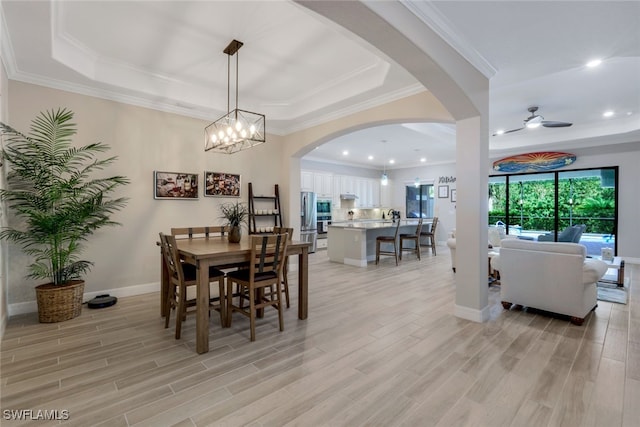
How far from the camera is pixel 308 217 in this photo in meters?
7.71

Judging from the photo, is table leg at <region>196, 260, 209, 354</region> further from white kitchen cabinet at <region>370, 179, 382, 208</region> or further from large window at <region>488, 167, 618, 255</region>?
white kitchen cabinet at <region>370, 179, 382, 208</region>

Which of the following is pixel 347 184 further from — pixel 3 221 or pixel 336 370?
pixel 3 221

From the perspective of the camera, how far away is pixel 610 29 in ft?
8.12

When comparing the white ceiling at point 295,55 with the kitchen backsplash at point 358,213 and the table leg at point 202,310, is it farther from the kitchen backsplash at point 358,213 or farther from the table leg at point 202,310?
the kitchen backsplash at point 358,213

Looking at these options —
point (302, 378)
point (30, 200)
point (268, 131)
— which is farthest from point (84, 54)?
point (302, 378)

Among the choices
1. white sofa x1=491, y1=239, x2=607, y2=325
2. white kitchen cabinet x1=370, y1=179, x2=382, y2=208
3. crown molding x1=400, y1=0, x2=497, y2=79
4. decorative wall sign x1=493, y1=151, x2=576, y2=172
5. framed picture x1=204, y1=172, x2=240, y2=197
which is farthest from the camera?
white kitchen cabinet x1=370, y1=179, x2=382, y2=208

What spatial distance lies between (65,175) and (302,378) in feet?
12.4

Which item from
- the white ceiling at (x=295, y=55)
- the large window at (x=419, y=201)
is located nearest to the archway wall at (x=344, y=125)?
the white ceiling at (x=295, y=55)

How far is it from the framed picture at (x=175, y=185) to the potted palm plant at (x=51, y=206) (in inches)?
27.2

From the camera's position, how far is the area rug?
3879mm

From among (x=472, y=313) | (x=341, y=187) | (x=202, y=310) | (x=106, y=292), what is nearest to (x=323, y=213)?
(x=341, y=187)

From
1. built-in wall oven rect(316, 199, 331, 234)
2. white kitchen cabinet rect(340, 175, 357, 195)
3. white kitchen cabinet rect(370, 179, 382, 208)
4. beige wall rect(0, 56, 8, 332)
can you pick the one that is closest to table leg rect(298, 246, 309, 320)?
beige wall rect(0, 56, 8, 332)

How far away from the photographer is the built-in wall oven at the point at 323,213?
8602 millimetres

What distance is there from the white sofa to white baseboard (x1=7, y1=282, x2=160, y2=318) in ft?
15.7
